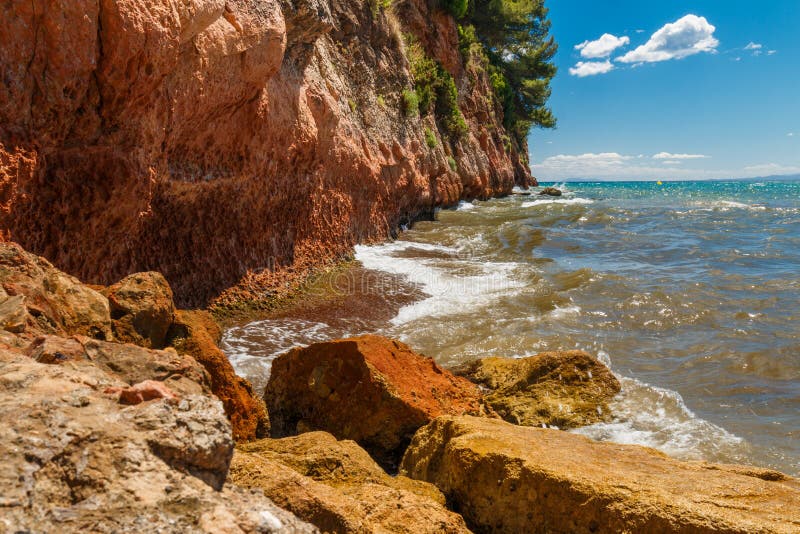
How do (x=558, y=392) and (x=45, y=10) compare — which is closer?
(x=45, y=10)

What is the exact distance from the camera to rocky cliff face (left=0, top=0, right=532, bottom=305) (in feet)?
13.1

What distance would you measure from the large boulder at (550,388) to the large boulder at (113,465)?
345 centimetres

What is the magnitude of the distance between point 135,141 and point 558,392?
176 inches

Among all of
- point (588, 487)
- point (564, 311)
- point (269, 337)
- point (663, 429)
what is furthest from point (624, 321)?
point (588, 487)

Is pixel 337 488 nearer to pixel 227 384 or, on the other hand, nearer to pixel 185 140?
pixel 227 384

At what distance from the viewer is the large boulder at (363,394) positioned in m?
3.89

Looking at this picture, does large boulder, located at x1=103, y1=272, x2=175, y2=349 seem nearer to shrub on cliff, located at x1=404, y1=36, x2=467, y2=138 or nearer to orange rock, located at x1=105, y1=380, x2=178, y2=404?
orange rock, located at x1=105, y1=380, x2=178, y2=404

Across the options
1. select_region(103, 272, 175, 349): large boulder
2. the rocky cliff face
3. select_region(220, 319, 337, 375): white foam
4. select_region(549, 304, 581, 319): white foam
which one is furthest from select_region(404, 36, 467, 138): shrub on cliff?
select_region(103, 272, 175, 349): large boulder

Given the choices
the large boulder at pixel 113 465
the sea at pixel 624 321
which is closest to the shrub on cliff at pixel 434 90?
the sea at pixel 624 321

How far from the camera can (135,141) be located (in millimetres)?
4879

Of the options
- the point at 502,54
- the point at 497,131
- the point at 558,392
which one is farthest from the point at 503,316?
the point at 502,54

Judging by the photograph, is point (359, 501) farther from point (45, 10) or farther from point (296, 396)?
point (45, 10)

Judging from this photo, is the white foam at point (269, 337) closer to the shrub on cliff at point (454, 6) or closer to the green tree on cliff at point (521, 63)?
the shrub on cliff at point (454, 6)

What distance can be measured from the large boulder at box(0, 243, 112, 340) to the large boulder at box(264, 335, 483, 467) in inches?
58.8
